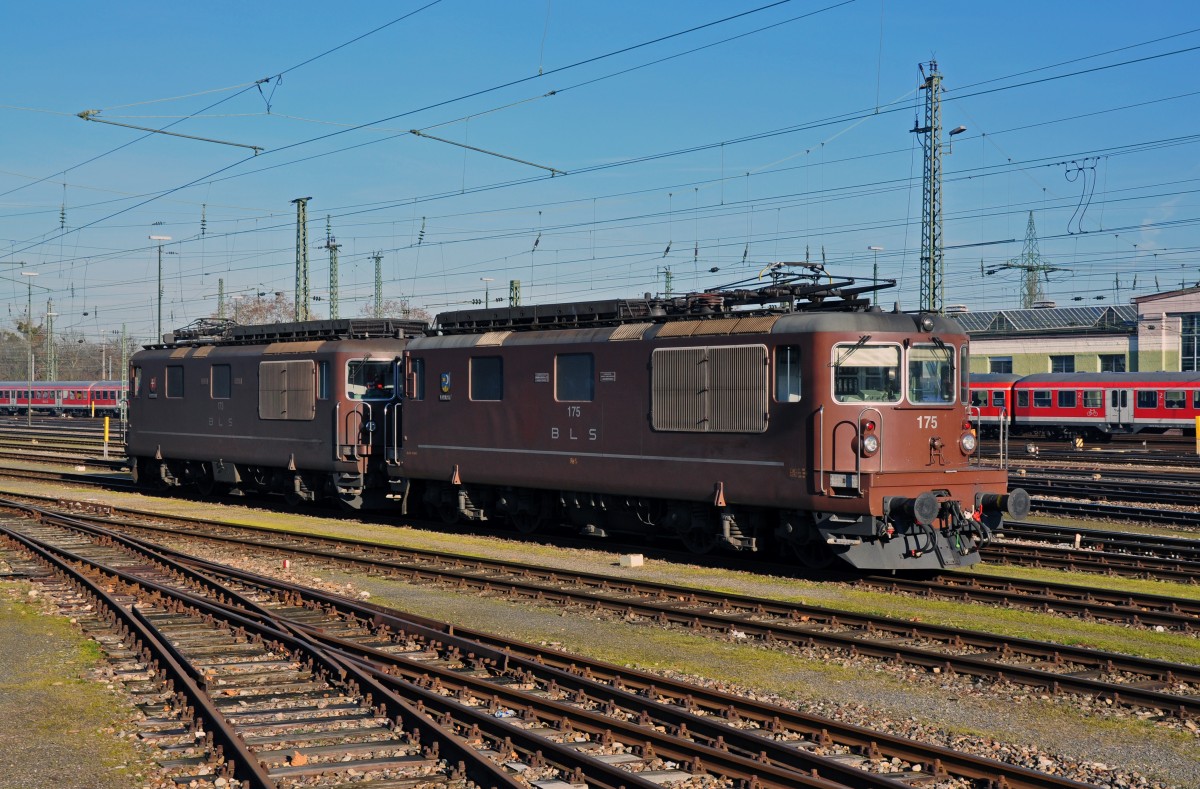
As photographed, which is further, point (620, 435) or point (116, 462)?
point (116, 462)

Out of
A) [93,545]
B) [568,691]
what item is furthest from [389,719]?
[93,545]

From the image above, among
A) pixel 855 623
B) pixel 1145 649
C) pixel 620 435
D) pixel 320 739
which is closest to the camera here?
pixel 320 739

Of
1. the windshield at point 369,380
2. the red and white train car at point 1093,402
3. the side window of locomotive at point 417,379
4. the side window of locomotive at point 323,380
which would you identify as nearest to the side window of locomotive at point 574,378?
the side window of locomotive at point 417,379

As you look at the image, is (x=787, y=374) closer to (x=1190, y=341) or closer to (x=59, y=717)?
(x=59, y=717)

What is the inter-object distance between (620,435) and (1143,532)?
1028 centimetres

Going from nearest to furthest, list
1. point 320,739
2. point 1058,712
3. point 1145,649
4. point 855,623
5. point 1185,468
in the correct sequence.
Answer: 1. point 320,739
2. point 1058,712
3. point 1145,649
4. point 855,623
5. point 1185,468

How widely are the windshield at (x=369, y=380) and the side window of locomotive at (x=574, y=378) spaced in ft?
19.2

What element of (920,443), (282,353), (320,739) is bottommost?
(320,739)

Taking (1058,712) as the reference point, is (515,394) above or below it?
above

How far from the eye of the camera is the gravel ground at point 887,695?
320 inches

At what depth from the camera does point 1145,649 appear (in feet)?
38.1

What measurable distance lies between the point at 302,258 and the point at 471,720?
94.0ft

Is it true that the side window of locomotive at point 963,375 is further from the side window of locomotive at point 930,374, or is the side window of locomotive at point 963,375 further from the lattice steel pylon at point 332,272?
the lattice steel pylon at point 332,272

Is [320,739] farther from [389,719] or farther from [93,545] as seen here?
[93,545]
